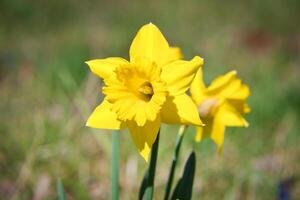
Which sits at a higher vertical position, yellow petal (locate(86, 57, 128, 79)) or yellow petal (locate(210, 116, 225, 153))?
yellow petal (locate(86, 57, 128, 79))

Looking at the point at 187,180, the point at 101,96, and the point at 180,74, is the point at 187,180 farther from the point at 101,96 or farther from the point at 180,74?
the point at 101,96

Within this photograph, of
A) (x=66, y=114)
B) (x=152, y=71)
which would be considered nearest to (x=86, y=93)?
(x=66, y=114)

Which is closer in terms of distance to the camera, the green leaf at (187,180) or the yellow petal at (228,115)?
the green leaf at (187,180)

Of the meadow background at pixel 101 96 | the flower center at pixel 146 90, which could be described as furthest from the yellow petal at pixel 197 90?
the meadow background at pixel 101 96

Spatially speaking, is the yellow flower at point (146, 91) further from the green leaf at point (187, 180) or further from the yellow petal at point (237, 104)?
the yellow petal at point (237, 104)

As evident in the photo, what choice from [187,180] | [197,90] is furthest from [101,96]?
[187,180]

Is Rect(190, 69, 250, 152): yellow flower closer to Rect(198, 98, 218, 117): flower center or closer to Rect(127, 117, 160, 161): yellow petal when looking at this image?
Rect(198, 98, 218, 117): flower center

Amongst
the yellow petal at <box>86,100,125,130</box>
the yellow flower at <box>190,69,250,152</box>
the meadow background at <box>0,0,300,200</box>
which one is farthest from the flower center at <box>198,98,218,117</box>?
the meadow background at <box>0,0,300,200</box>
